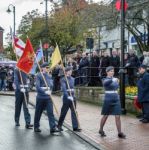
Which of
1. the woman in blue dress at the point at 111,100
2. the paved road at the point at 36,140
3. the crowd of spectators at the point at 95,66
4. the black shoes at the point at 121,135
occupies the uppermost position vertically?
the crowd of spectators at the point at 95,66

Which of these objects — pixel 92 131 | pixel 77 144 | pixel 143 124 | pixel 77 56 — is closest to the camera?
pixel 77 144

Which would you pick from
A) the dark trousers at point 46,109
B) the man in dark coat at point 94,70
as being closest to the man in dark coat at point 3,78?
the man in dark coat at point 94,70

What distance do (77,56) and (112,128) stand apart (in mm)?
12414

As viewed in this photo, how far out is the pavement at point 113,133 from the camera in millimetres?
12195

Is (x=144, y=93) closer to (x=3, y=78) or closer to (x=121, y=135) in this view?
(x=121, y=135)

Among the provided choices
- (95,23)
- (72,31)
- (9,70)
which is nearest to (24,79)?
(95,23)

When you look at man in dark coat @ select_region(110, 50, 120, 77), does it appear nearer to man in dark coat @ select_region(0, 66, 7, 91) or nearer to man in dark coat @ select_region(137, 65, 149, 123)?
man in dark coat @ select_region(137, 65, 149, 123)

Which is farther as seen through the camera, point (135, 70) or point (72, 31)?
point (72, 31)

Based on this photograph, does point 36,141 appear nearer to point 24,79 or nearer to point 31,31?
point 24,79

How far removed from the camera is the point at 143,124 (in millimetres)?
15711

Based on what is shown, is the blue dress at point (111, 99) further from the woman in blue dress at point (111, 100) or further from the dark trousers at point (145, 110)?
the dark trousers at point (145, 110)

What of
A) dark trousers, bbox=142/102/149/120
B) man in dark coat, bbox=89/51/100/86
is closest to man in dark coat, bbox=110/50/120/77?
man in dark coat, bbox=89/51/100/86

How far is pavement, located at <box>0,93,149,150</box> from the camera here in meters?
12.2

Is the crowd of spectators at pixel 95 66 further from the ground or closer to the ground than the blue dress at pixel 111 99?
further from the ground
